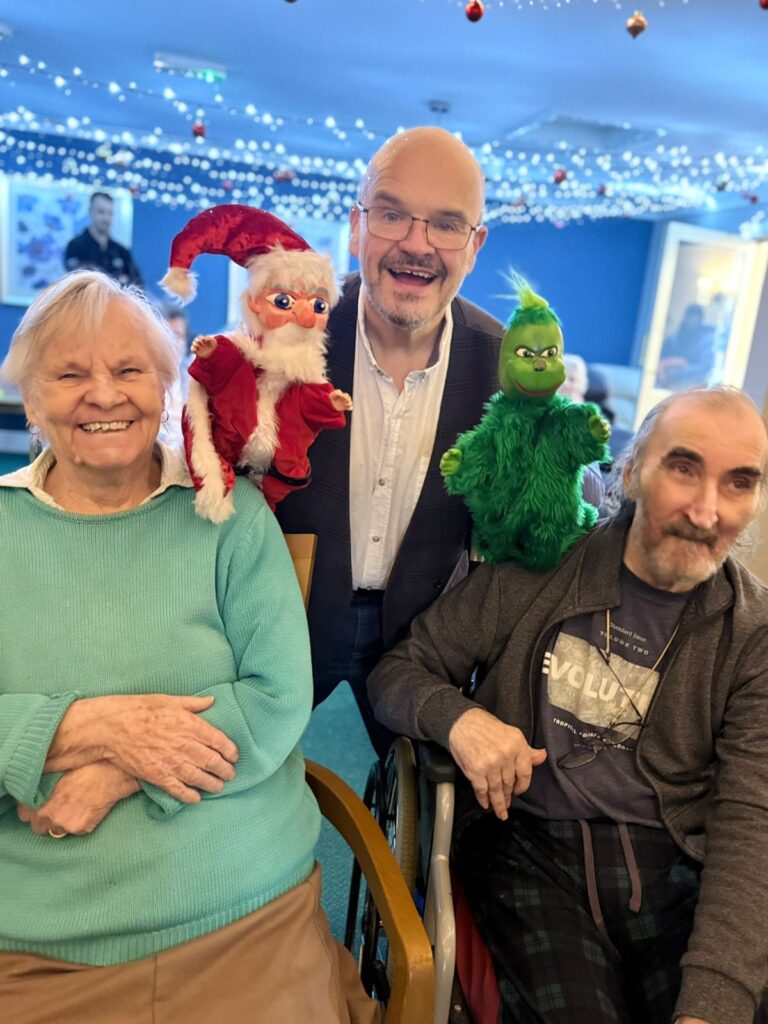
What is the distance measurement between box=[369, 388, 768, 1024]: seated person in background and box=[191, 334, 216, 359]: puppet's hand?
0.65 meters

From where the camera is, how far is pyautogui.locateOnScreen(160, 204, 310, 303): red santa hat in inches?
46.8

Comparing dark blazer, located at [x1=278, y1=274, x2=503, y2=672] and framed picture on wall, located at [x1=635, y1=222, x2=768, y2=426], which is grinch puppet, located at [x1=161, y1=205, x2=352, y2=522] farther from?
framed picture on wall, located at [x1=635, y1=222, x2=768, y2=426]

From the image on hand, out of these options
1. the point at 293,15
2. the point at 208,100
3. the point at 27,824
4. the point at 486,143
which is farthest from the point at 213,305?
the point at 27,824

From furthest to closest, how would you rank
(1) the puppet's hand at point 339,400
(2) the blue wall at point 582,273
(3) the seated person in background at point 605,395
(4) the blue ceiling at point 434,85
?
(2) the blue wall at point 582,273
(3) the seated person in background at point 605,395
(4) the blue ceiling at point 434,85
(1) the puppet's hand at point 339,400

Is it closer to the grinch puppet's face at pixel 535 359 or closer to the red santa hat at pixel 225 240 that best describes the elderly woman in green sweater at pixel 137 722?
the red santa hat at pixel 225 240

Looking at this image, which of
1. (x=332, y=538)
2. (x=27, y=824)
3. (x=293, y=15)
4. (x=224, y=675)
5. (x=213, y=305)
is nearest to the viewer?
(x=27, y=824)

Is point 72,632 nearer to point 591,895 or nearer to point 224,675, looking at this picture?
point 224,675

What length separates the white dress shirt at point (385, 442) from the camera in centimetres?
158

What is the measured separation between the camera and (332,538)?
1541mm

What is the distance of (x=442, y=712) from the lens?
1328 millimetres

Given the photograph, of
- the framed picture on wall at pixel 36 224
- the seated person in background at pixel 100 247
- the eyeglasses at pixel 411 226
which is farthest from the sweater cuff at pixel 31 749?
the framed picture on wall at pixel 36 224

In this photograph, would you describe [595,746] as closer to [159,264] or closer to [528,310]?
[528,310]

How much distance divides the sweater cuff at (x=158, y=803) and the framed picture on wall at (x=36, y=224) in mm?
6955

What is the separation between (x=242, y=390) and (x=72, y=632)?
0.44 meters
